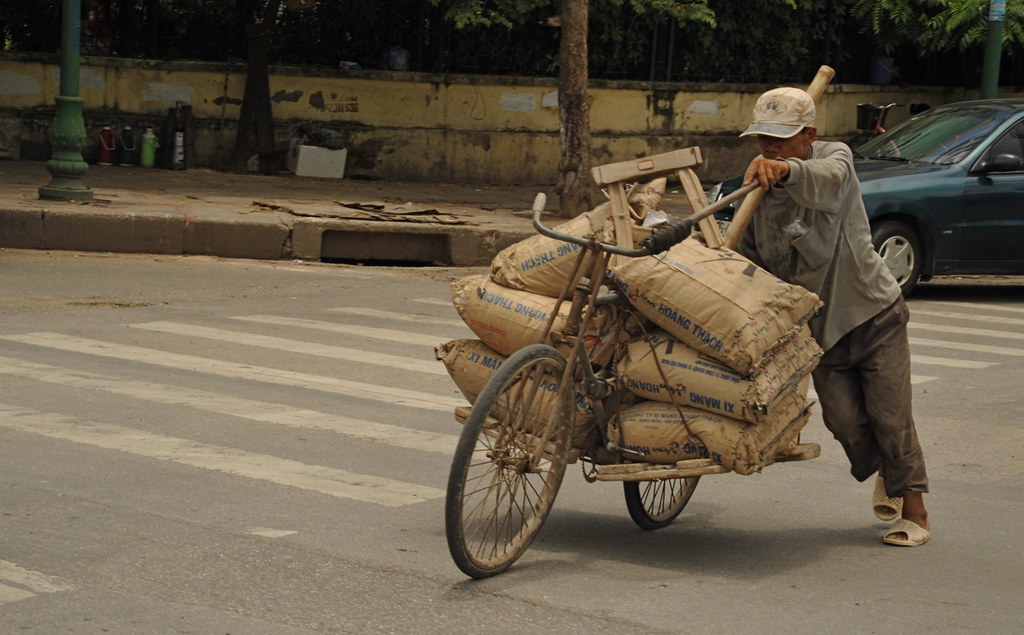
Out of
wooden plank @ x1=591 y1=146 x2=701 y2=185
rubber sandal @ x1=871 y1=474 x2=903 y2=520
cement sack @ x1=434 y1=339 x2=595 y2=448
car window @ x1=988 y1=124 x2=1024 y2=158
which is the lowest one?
rubber sandal @ x1=871 y1=474 x2=903 y2=520

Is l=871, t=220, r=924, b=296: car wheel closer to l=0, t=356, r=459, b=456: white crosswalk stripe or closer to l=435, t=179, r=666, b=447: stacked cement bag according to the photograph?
l=0, t=356, r=459, b=456: white crosswalk stripe

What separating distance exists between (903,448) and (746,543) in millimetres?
679

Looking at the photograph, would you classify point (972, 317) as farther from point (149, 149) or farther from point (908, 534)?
point (149, 149)

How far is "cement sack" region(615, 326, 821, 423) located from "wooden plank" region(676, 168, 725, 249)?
0.37 metres

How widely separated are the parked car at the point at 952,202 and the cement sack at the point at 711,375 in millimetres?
7299

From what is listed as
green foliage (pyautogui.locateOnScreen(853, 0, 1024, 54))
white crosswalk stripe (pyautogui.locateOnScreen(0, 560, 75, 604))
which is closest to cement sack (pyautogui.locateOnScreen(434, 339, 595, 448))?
white crosswalk stripe (pyautogui.locateOnScreen(0, 560, 75, 604))

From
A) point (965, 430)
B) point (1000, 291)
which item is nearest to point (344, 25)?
point (1000, 291)

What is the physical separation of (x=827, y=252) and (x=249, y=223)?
8.92 m

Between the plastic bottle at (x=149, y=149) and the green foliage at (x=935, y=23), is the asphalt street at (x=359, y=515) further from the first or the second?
the green foliage at (x=935, y=23)

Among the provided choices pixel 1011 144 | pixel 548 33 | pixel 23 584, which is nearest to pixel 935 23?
pixel 548 33

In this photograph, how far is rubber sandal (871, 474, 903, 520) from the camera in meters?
5.48

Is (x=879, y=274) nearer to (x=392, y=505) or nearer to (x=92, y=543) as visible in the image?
(x=392, y=505)

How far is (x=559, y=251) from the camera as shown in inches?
201

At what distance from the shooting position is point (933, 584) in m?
4.89
